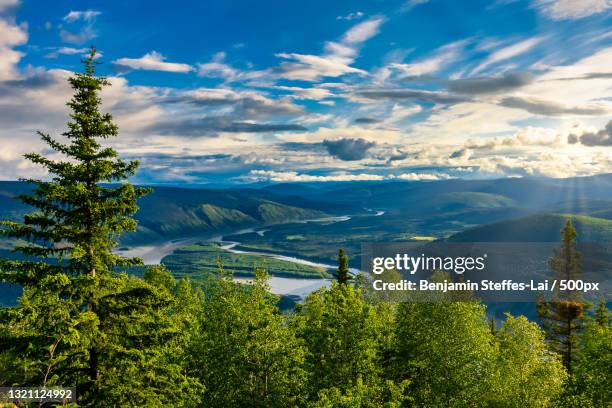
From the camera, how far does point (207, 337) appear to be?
37.7 metres

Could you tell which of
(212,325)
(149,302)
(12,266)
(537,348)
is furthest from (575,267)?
(12,266)

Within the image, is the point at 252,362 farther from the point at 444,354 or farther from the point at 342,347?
the point at 444,354

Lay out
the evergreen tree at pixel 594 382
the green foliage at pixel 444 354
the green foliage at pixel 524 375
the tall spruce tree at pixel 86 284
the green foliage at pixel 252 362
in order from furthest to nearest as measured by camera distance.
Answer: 1. the green foliage at pixel 444 354
2. the green foliage at pixel 524 375
3. the green foliage at pixel 252 362
4. the evergreen tree at pixel 594 382
5. the tall spruce tree at pixel 86 284

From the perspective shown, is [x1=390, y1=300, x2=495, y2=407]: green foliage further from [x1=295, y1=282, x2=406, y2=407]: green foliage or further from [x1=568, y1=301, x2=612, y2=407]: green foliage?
[x1=568, y1=301, x2=612, y2=407]: green foliage

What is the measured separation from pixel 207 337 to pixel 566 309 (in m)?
49.9

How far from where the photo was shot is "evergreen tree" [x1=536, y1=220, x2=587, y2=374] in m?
62.1

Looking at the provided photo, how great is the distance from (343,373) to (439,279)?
661 inches

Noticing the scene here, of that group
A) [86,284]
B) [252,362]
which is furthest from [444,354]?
[86,284]

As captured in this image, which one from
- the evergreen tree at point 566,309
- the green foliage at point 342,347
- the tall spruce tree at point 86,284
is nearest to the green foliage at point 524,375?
the green foliage at point 342,347

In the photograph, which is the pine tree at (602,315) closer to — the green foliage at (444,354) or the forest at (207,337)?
the forest at (207,337)

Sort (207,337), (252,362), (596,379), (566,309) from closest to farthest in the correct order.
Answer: (596,379) < (252,362) < (207,337) < (566,309)

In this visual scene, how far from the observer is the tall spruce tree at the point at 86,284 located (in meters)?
21.4

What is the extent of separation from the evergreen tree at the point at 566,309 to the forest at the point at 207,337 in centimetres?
41

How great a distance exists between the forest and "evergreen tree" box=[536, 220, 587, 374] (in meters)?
0.41
